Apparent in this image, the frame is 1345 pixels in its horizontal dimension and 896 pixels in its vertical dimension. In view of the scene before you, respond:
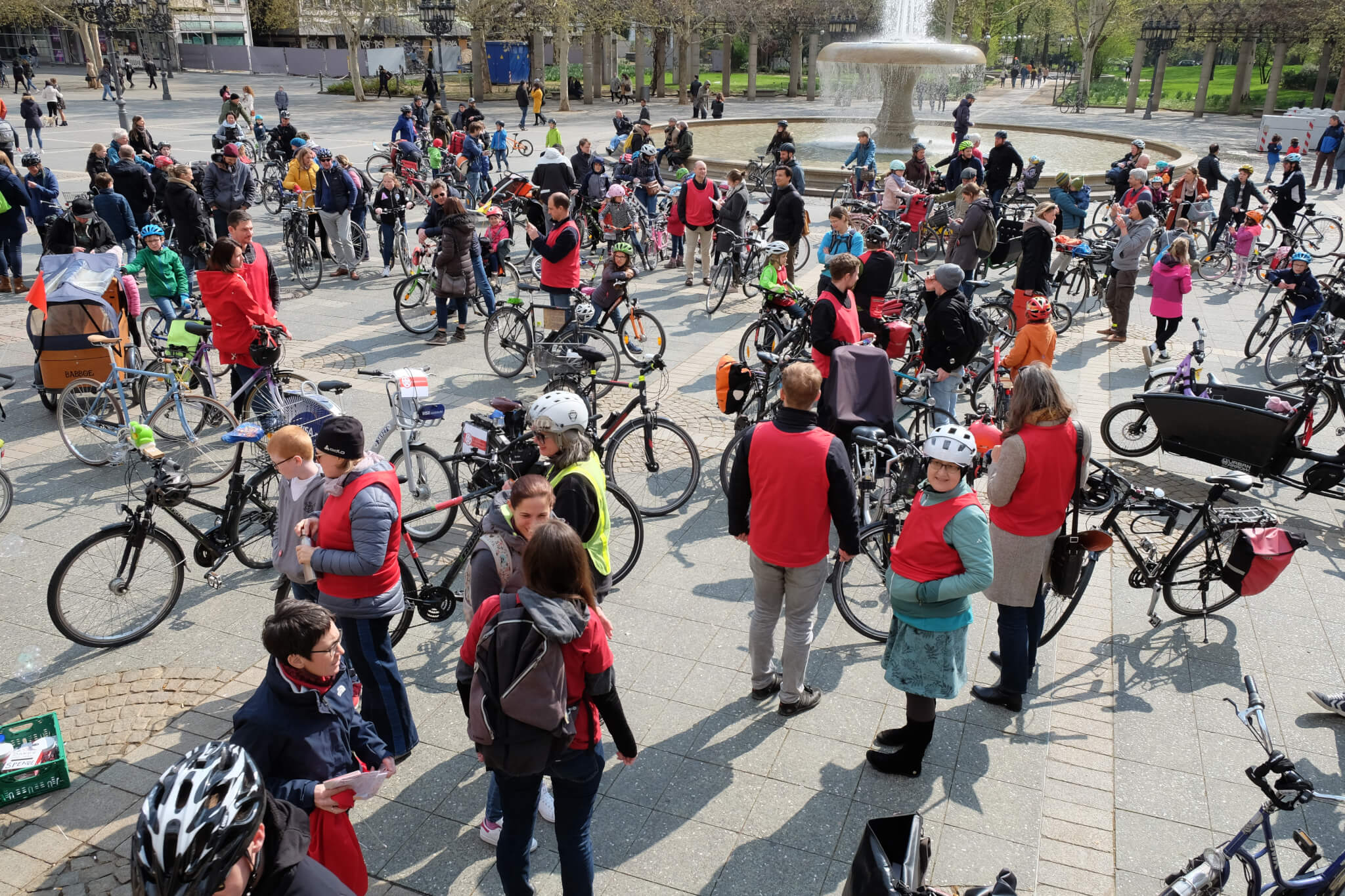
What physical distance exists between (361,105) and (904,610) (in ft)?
138

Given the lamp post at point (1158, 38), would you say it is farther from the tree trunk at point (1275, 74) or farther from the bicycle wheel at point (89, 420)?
the bicycle wheel at point (89, 420)

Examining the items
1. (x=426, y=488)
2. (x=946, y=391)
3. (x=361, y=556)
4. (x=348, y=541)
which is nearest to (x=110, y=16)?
(x=426, y=488)

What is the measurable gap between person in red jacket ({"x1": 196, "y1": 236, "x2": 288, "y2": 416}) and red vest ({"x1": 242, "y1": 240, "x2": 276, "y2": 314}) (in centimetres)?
13

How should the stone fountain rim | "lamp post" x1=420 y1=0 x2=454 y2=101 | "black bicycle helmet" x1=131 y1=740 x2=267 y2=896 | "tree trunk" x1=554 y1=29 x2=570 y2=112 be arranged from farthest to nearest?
"tree trunk" x1=554 y1=29 x2=570 y2=112 < "lamp post" x1=420 y1=0 x2=454 y2=101 < the stone fountain rim < "black bicycle helmet" x1=131 y1=740 x2=267 y2=896

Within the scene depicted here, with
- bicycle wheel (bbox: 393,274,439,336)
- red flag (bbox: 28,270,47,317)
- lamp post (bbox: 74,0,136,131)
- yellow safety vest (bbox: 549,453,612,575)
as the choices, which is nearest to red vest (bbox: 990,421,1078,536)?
yellow safety vest (bbox: 549,453,612,575)

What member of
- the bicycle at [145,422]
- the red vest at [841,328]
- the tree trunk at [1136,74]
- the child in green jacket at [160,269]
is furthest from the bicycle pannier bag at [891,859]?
the tree trunk at [1136,74]

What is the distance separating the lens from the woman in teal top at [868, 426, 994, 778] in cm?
420

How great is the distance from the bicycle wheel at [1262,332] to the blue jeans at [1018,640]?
25.9 feet

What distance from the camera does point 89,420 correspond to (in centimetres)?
795

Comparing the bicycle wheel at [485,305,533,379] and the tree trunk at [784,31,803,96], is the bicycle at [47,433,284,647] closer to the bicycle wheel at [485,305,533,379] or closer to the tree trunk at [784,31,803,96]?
the bicycle wheel at [485,305,533,379]

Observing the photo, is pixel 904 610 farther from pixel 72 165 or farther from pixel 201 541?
pixel 72 165

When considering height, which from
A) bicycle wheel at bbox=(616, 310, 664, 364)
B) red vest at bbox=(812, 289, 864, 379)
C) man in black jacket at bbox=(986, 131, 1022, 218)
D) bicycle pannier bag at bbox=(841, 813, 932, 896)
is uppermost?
man in black jacket at bbox=(986, 131, 1022, 218)

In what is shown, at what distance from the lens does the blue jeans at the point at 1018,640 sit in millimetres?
5055

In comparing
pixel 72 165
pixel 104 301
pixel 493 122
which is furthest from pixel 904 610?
pixel 493 122
